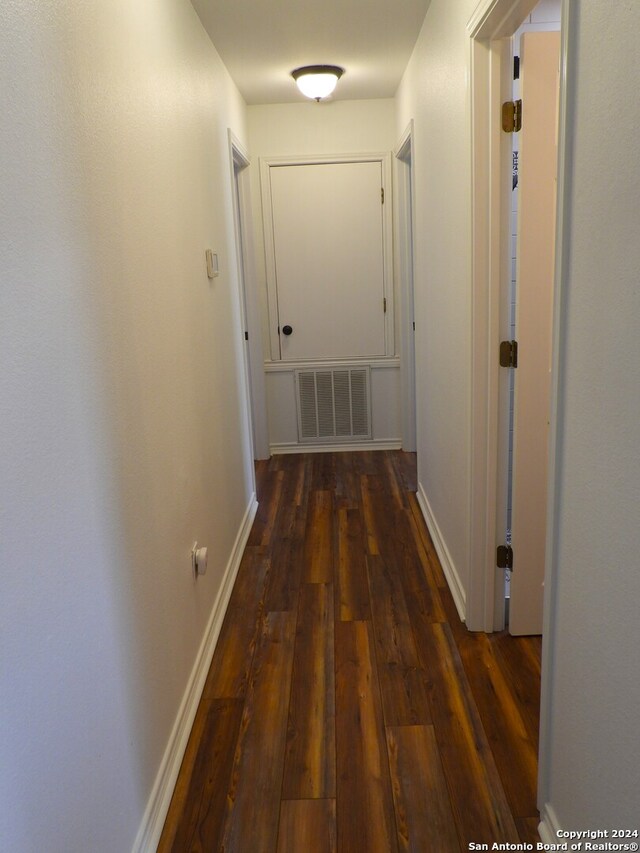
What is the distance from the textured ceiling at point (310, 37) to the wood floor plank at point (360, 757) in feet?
8.69

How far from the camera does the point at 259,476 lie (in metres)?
4.56

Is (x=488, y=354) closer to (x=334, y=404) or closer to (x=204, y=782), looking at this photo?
(x=204, y=782)

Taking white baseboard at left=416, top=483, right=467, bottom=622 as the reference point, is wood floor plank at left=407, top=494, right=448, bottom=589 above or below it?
below

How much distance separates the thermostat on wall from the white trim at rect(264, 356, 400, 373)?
1997 mm

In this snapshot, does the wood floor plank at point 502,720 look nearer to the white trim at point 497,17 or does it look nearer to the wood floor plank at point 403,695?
the wood floor plank at point 403,695

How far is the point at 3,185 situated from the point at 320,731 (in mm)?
1747

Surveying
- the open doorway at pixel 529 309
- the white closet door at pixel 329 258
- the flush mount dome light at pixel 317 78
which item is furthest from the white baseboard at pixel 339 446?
the open doorway at pixel 529 309

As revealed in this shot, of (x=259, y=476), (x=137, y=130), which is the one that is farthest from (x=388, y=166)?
(x=137, y=130)

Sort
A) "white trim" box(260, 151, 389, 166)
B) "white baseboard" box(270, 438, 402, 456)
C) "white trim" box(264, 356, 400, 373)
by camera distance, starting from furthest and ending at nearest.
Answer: "white baseboard" box(270, 438, 402, 456) → "white trim" box(264, 356, 400, 373) → "white trim" box(260, 151, 389, 166)

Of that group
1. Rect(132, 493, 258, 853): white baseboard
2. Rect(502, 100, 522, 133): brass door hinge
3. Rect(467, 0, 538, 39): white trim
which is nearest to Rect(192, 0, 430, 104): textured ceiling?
Rect(467, 0, 538, 39): white trim

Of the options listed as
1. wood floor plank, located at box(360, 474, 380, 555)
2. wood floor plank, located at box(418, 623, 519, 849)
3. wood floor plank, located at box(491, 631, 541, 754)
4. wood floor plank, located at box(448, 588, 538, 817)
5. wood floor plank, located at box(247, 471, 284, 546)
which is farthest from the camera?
wood floor plank, located at box(247, 471, 284, 546)

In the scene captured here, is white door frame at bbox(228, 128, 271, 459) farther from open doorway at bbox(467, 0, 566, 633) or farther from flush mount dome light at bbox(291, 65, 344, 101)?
open doorway at bbox(467, 0, 566, 633)

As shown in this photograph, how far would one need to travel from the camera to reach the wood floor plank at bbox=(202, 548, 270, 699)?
7.47 feet

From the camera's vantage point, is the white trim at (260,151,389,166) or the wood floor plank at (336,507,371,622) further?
the white trim at (260,151,389,166)
